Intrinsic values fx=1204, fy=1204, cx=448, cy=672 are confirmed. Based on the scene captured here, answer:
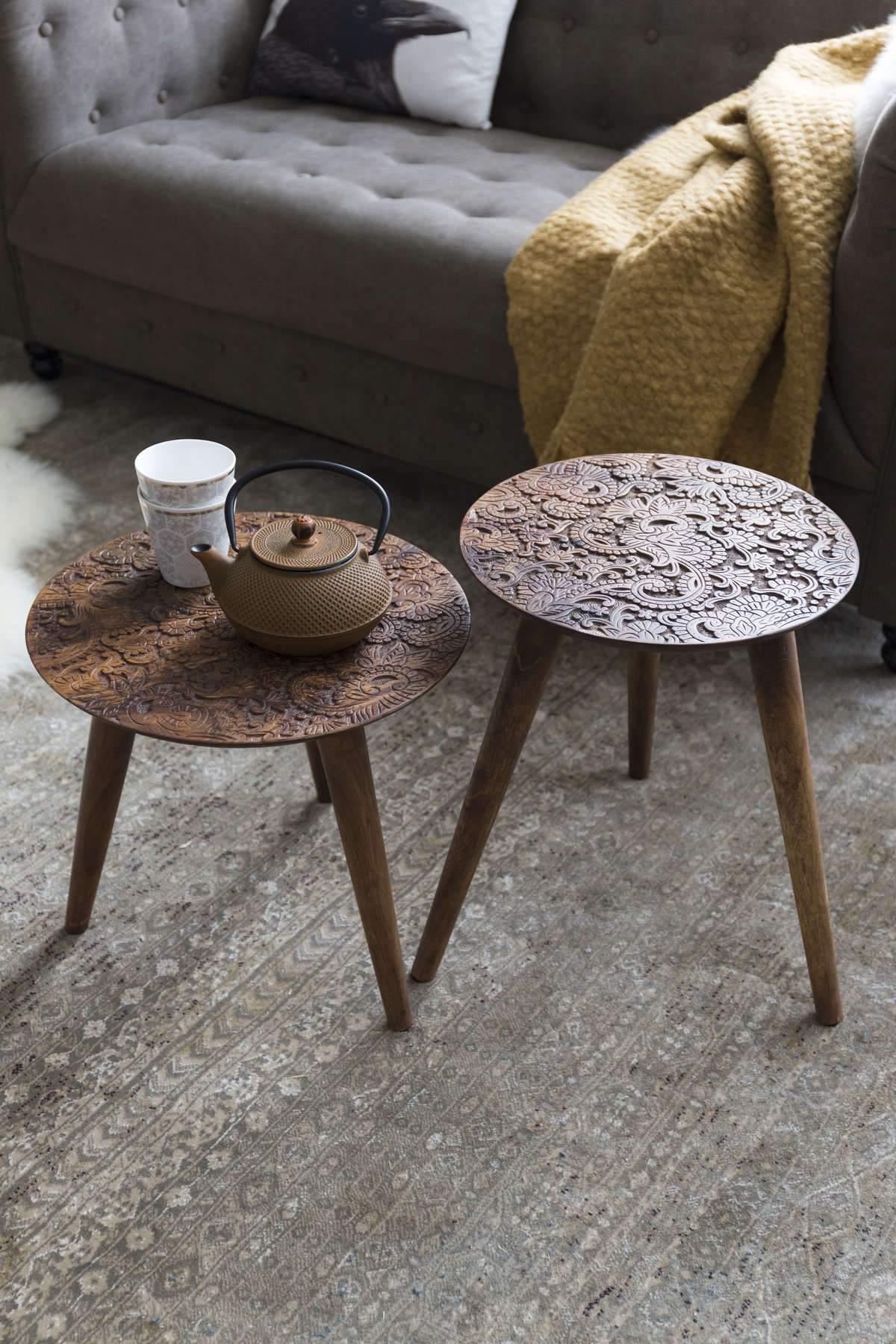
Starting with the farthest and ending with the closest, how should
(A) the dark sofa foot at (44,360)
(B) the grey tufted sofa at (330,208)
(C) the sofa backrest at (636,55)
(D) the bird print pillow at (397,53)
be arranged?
(A) the dark sofa foot at (44,360) < (D) the bird print pillow at (397,53) < (C) the sofa backrest at (636,55) < (B) the grey tufted sofa at (330,208)

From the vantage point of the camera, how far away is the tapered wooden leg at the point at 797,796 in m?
0.96

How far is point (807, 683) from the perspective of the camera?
152 cm

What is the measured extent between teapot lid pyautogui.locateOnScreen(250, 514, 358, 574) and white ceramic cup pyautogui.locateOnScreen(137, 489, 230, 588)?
6 centimetres

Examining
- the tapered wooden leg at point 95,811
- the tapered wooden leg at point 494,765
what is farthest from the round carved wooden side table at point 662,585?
the tapered wooden leg at point 95,811

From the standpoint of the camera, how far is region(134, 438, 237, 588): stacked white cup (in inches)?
39.2

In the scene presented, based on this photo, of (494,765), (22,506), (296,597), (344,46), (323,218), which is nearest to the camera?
(296,597)

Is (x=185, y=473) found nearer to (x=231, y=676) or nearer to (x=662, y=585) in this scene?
(x=231, y=676)

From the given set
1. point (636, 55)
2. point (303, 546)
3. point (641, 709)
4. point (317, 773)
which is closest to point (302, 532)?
point (303, 546)

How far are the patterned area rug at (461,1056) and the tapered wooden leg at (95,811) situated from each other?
4 centimetres

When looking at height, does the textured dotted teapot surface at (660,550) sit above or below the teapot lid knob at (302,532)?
below

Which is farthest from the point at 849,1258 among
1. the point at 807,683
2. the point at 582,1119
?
the point at 807,683

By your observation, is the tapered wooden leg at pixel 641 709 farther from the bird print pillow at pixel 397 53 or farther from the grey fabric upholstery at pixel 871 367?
the bird print pillow at pixel 397 53

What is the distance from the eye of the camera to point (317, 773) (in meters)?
1.29

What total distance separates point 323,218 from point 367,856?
3.57ft
